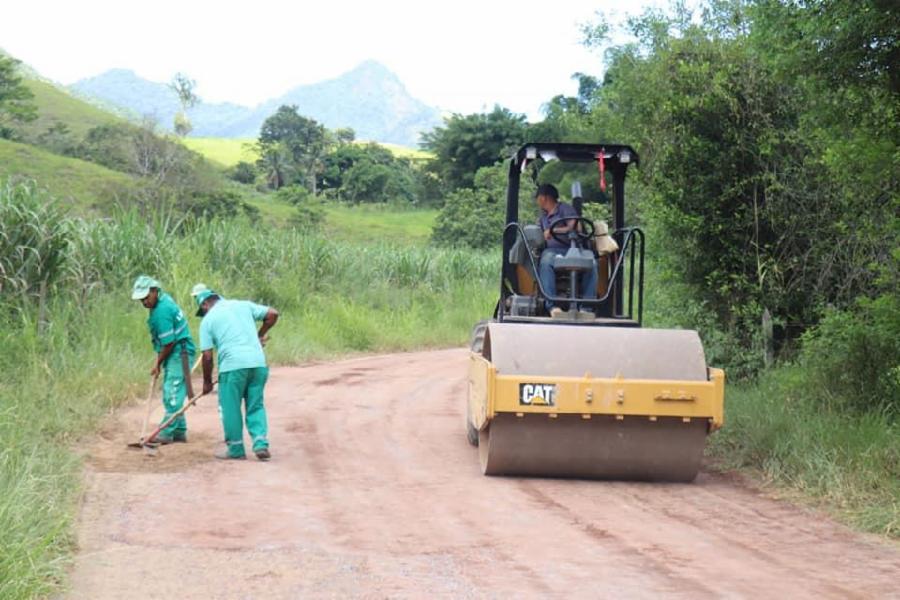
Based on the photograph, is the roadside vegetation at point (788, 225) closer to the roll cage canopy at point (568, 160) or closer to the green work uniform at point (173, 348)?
the roll cage canopy at point (568, 160)

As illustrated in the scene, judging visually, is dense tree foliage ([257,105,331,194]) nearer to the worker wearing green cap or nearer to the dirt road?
the worker wearing green cap

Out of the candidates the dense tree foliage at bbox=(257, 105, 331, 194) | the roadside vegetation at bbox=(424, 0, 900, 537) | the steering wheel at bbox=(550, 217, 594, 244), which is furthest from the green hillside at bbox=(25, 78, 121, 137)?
the steering wheel at bbox=(550, 217, 594, 244)

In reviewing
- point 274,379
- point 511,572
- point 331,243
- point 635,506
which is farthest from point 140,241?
point 511,572

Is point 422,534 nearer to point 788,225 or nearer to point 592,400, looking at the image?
point 592,400

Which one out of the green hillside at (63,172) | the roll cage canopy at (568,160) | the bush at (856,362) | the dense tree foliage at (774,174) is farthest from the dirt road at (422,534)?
the green hillside at (63,172)

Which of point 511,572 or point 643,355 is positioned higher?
point 643,355

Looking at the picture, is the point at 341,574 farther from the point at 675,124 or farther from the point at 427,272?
the point at 427,272

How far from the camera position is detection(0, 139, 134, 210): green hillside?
176 feet

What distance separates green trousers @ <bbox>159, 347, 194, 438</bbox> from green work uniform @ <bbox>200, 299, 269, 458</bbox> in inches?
42.1

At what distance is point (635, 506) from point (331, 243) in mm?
19888

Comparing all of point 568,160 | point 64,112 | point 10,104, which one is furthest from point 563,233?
point 64,112

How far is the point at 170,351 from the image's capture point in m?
11.7

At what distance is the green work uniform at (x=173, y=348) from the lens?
11555 millimetres

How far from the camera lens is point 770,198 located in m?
12.7
